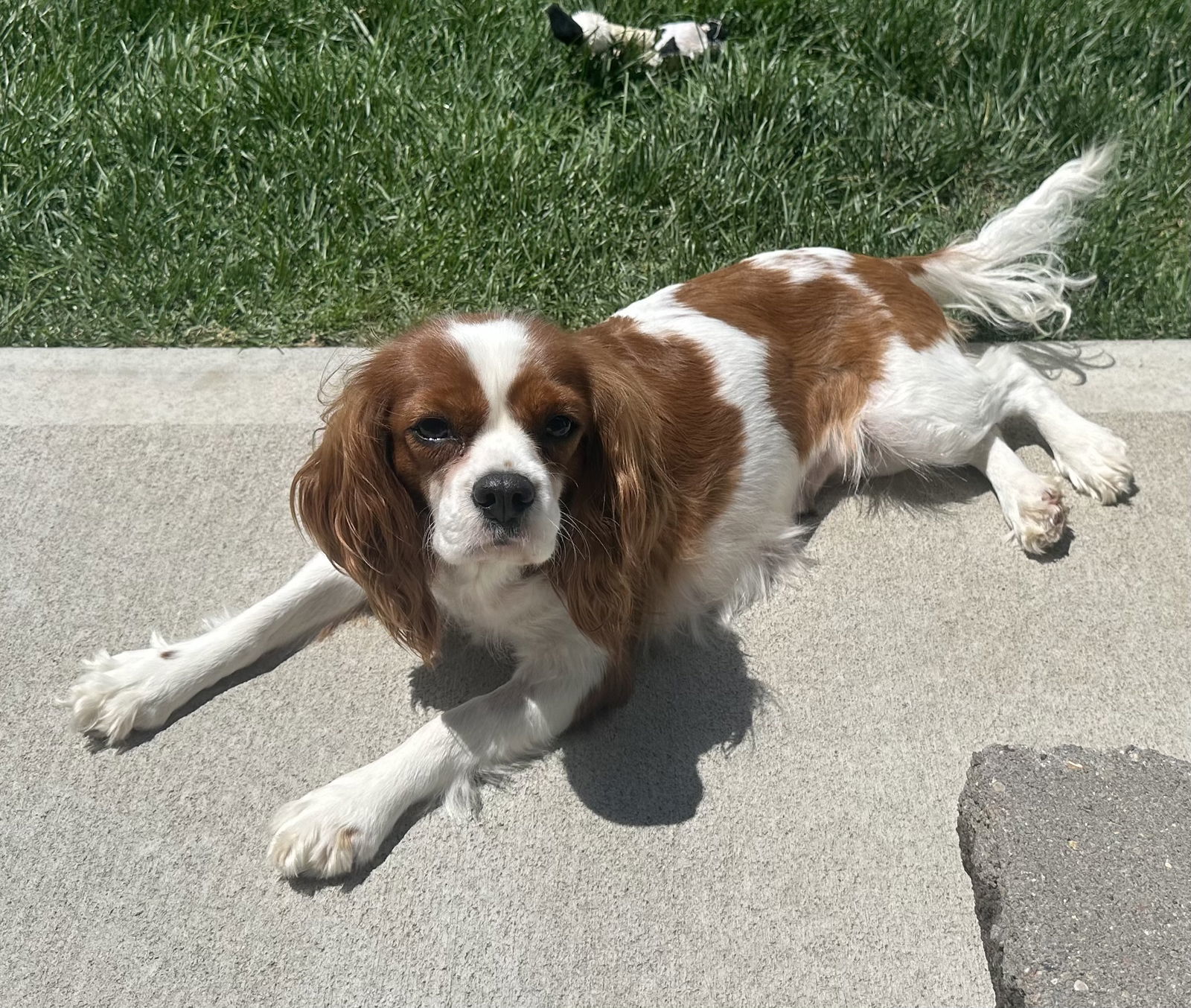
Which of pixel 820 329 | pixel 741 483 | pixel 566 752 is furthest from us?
pixel 820 329

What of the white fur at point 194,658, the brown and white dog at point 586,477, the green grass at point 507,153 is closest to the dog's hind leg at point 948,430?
the brown and white dog at point 586,477

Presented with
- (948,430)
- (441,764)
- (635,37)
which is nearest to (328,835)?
(441,764)

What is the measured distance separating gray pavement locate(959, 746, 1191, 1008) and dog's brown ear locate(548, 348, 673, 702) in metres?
1.01

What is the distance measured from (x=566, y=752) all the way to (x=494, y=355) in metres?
1.10

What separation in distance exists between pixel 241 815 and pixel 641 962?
3.45ft

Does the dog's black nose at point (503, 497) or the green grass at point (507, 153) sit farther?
the green grass at point (507, 153)

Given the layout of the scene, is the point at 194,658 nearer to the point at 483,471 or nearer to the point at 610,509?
the point at 483,471

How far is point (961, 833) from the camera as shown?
2742 mm

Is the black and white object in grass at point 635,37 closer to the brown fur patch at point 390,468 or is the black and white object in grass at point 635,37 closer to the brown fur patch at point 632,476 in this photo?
the brown fur patch at point 632,476

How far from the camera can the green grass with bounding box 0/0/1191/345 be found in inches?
178

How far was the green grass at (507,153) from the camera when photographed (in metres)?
4.53

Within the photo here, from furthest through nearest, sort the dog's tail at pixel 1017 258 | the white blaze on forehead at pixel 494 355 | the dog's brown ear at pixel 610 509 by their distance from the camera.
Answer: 1. the dog's tail at pixel 1017 258
2. the dog's brown ear at pixel 610 509
3. the white blaze on forehead at pixel 494 355

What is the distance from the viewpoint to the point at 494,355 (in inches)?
101

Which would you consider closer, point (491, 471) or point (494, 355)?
point (491, 471)
